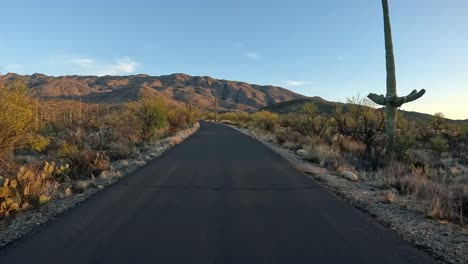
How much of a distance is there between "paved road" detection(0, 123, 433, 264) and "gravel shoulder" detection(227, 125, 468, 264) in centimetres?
34

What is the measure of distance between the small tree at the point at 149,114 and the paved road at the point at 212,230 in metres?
16.4

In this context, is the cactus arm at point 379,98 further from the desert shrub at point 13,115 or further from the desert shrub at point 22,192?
the desert shrub at point 13,115

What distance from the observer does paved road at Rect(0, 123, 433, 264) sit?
4.86 meters

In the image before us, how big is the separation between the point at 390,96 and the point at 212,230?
436 inches

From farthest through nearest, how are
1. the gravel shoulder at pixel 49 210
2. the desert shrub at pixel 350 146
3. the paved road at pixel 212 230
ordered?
the desert shrub at pixel 350 146
the gravel shoulder at pixel 49 210
the paved road at pixel 212 230

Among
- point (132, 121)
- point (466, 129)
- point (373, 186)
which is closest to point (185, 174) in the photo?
point (373, 186)

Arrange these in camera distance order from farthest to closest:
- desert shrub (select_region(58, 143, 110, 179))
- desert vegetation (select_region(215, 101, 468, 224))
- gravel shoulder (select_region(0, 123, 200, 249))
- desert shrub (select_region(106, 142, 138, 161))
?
desert shrub (select_region(106, 142, 138, 161))
desert shrub (select_region(58, 143, 110, 179))
desert vegetation (select_region(215, 101, 468, 224))
gravel shoulder (select_region(0, 123, 200, 249))

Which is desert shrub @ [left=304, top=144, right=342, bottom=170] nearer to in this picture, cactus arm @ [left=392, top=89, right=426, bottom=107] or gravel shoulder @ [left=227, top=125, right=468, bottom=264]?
cactus arm @ [left=392, top=89, right=426, bottom=107]

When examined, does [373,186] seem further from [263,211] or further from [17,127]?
[17,127]

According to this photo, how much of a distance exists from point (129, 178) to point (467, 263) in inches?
343

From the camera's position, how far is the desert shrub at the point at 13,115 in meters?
8.72

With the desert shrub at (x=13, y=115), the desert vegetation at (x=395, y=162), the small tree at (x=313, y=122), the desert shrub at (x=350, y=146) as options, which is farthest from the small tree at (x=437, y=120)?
the desert shrub at (x=13, y=115)

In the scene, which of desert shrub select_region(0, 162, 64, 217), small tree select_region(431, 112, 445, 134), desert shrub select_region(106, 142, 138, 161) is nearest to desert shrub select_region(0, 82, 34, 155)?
desert shrub select_region(0, 162, 64, 217)

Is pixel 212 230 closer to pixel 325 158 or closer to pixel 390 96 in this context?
pixel 325 158
